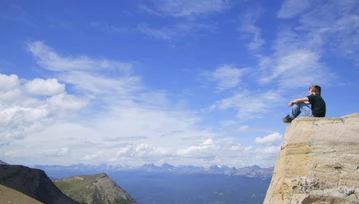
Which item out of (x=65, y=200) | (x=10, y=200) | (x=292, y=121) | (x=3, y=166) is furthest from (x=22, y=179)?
(x=292, y=121)

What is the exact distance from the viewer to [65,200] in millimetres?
194125

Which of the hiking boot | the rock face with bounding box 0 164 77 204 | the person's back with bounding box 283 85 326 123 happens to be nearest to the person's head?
the person's back with bounding box 283 85 326 123

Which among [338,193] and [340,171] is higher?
[340,171]

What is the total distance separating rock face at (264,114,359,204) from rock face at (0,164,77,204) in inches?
6794

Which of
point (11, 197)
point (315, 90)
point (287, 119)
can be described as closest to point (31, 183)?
point (11, 197)

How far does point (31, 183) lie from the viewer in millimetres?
175625

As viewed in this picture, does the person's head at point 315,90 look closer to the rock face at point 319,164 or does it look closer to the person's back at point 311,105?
the person's back at point 311,105

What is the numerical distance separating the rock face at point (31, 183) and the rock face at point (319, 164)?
17257 cm

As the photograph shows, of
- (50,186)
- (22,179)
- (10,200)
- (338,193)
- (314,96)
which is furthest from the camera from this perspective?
(50,186)

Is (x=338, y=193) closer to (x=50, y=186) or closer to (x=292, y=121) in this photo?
(x=292, y=121)

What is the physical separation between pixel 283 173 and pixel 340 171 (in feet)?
7.97

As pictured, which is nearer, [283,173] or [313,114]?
[283,173]

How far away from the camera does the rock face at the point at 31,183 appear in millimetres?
161875

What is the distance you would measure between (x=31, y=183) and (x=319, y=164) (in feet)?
634
